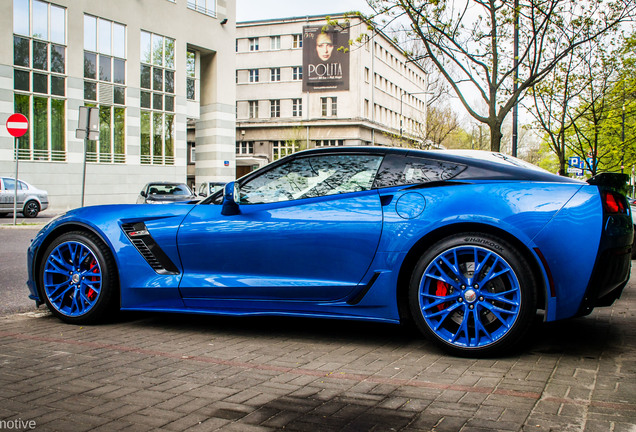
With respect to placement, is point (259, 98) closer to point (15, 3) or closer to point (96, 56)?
point (96, 56)

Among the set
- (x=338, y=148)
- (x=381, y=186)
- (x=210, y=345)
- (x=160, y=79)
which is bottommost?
(x=210, y=345)

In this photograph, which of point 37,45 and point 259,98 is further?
point 259,98

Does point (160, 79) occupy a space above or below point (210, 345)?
above

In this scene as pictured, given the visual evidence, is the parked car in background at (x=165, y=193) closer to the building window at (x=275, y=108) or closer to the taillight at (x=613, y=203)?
the taillight at (x=613, y=203)

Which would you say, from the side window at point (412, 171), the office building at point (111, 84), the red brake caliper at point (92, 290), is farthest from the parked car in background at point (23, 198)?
the side window at point (412, 171)

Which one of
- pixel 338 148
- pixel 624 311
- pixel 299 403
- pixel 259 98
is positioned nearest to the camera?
pixel 299 403

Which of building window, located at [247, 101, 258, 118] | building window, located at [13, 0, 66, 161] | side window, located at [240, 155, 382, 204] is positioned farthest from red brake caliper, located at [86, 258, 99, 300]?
building window, located at [247, 101, 258, 118]

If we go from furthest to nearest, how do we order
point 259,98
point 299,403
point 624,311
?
point 259,98 → point 624,311 → point 299,403

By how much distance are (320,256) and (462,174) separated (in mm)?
1106

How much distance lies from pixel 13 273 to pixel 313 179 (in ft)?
18.4

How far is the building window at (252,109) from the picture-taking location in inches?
2606

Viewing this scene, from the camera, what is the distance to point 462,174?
13.9 ft

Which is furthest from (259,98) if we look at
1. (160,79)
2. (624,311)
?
(624,311)

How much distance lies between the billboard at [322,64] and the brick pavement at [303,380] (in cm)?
5859
